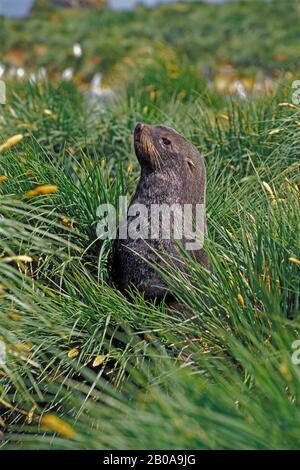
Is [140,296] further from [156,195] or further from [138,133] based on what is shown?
[138,133]

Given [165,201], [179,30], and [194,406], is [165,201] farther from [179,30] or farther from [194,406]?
[179,30]

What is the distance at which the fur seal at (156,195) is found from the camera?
4570 millimetres

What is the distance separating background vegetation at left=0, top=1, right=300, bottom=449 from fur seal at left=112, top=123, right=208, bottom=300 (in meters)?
0.10

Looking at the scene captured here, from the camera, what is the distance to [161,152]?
15.9 feet

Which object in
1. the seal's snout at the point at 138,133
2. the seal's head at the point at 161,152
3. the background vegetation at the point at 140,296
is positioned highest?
the seal's snout at the point at 138,133

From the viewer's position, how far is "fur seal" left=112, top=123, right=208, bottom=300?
4.57 metres

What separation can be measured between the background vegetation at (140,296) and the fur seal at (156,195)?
0.10 metres

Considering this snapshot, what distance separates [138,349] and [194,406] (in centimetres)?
90

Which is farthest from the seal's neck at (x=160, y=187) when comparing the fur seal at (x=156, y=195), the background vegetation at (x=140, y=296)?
the background vegetation at (x=140, y=296)

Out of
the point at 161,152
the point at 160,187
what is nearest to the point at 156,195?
the point at 160,187

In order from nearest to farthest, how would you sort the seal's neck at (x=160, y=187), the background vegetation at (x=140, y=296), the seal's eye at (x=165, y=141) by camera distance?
the background vegetation at (x=140, y=296) < the seal's neck at (x=160, y=187) < the seal's eye at (x=165, y=141)

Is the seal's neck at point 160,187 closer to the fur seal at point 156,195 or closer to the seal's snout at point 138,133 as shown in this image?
the fur seal at point 156,195

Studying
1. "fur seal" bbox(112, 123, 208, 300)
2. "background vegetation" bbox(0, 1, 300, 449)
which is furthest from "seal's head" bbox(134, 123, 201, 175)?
"background vegetation" bbox(0, 1, 300, 449)

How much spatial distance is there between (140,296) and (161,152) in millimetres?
839
